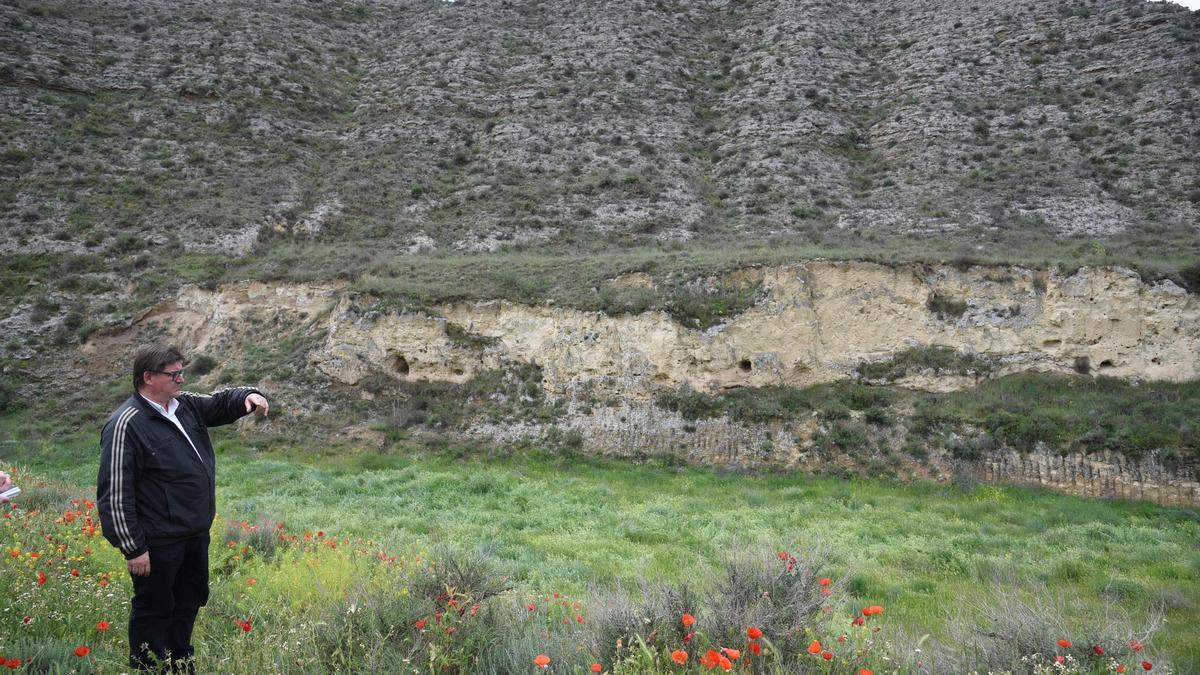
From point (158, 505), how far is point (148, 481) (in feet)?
0.50

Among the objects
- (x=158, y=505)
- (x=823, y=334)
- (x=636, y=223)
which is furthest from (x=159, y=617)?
(x=636, y=223)

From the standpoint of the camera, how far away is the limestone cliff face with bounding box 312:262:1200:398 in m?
14.6

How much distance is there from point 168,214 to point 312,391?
12.0 metres

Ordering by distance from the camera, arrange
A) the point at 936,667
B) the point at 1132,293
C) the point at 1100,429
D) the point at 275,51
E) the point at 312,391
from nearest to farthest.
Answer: the point at 936,667, the point at 1100,429, the point at 1132,293, the point at 312,391, the point at 275,51

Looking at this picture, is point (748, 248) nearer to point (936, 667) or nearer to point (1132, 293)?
point (1132, 293)

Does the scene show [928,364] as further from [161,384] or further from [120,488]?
[120,488]

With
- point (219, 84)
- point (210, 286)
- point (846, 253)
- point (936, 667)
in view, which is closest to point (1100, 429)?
point (846, 253)

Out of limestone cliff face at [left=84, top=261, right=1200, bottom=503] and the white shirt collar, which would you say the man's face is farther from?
limestone cliff face at [left=84, top=261, right=1200, bottom=503]

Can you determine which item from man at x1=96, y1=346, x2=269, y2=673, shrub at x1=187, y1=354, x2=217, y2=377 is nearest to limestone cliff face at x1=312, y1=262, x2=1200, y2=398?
shrub at x1=187, y1=354, x2=217, y2=377

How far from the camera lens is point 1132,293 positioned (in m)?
14.6

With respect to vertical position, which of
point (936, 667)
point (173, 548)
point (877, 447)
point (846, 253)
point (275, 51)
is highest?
point (275, 51)

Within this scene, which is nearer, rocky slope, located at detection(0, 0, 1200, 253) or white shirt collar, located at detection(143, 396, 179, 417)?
white shirt collar, located at detection(143, 396, 179, 417)

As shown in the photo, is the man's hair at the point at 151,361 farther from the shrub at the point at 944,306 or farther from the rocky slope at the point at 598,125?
the rocky slope at the point at 598,125

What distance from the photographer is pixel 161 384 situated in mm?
3824
